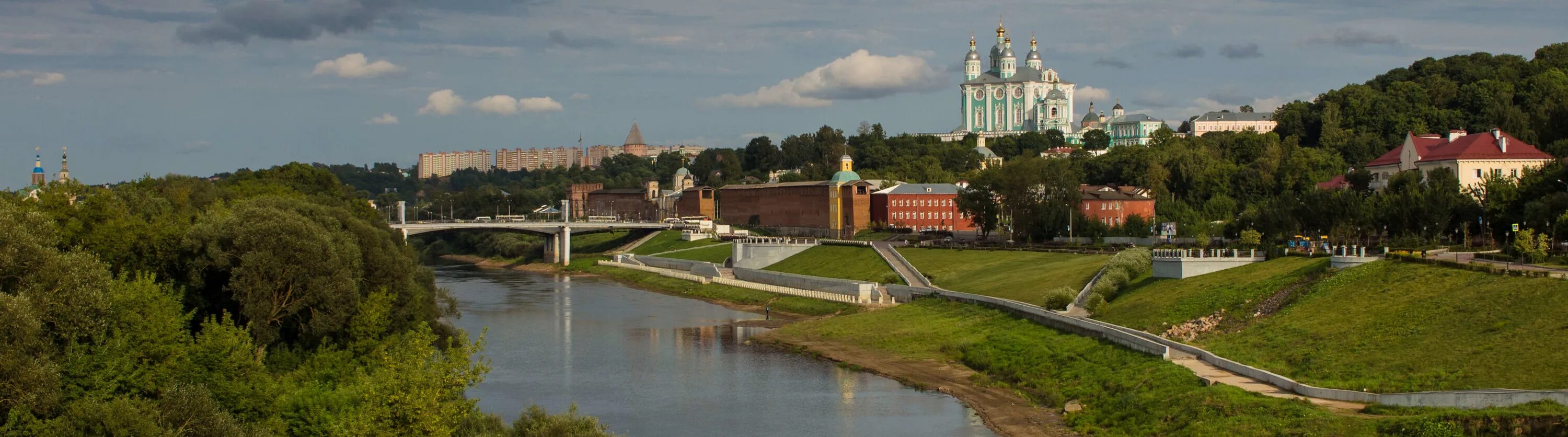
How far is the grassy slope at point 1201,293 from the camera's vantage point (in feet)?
132

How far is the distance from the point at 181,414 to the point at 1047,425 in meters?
18.2

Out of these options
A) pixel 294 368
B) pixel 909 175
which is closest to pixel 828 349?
pixel 294 368

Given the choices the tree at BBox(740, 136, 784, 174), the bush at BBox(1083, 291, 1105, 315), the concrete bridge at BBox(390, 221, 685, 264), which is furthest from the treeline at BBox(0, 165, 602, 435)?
the tree at BBox(740, 136, 784, 174)

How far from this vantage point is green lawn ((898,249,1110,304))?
5381 centimetres

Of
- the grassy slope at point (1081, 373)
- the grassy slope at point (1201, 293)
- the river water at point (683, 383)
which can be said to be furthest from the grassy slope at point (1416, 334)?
the river water at point (683, 383)

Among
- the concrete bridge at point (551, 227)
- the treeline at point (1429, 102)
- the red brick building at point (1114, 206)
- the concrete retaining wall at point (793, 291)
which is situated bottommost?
the concrete retaining wall at point (793, 291)

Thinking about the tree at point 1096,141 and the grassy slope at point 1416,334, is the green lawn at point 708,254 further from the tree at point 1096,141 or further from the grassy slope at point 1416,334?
the tree at point 1096,141

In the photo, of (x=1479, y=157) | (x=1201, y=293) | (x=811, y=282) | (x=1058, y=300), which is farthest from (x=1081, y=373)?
(x=1479, y=157)

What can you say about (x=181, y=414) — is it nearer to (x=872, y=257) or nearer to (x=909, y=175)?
(x=872, y=257)

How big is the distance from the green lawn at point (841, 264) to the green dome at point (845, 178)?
23501 mm

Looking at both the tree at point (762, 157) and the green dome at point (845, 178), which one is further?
the tree at point (762, 157)

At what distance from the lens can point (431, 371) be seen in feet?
82.1

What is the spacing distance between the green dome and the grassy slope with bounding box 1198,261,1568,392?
78702 millimetres

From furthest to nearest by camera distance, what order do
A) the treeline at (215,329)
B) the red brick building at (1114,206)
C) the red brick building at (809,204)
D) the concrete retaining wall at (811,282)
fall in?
the red brick building at (809,204)
the red brick building at (1114,206)
the concrete retaining wall at (811,282)
the treeline at (215,329)
